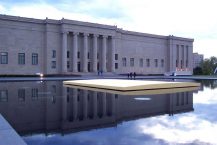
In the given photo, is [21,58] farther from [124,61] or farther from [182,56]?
[182,56]

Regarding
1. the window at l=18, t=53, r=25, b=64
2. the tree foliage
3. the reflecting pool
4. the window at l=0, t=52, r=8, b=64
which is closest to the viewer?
the reflecting pool

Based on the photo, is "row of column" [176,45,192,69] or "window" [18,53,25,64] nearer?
"window" [18,53,25,64]

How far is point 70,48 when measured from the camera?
5097 cm

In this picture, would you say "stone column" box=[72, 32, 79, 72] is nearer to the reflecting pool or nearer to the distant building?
the reflecting pool

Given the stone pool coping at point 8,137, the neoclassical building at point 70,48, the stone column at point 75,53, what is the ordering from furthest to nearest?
the stone column at point 75,53 → the neoclassical building at point 70,48 → the stone pool coping at point 8,137

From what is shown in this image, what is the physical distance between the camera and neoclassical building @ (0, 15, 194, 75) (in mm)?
44969

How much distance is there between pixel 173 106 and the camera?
31.6ft

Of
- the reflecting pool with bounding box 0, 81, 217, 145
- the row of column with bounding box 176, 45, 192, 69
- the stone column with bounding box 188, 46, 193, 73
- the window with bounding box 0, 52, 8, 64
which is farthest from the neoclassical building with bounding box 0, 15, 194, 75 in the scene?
the reflecting pool with bounding box 0, 81, 217, 145

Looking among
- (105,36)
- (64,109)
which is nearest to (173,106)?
(64,109)

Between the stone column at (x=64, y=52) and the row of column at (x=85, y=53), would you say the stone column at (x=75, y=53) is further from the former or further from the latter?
the stone column at (x=64, y=52)

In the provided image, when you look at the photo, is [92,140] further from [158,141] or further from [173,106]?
[173,106]

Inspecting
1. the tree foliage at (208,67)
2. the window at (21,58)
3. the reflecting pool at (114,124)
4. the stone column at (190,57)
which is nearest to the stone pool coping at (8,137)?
the reflecting pool at (114,124)

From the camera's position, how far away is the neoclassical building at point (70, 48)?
148 ft

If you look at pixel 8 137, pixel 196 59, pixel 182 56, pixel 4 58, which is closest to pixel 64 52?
pixel 4 58
